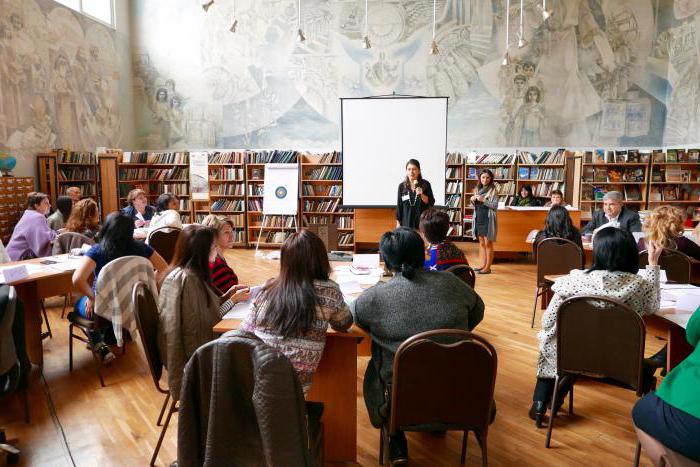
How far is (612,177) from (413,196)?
5339 mm

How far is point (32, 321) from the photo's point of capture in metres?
3.72

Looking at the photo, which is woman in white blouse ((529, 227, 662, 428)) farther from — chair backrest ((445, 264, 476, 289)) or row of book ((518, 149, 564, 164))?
row of book ((518, 149, 564, 164))

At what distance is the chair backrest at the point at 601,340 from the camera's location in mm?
2350

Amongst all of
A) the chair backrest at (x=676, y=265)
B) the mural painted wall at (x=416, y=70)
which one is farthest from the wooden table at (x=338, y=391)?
the mural painted wall at (x=416, y=70)

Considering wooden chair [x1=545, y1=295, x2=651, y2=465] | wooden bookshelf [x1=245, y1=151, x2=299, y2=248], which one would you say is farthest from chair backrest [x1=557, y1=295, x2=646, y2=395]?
wooden bookshelf [x1=245, y1=151, x2=299, y2=248]

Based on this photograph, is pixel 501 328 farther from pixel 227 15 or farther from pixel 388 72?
pixel 227 15

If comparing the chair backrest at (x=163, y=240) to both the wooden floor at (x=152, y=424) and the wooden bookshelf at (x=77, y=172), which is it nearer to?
the wooden floor at (x=152, y=424)

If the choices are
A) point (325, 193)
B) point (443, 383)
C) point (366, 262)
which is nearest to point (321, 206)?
point (325, 193)

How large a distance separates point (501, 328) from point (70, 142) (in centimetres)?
858

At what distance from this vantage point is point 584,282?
2.66 m

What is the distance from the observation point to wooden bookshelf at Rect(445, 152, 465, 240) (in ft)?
32.6

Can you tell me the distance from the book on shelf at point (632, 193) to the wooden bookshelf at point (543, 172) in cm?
127

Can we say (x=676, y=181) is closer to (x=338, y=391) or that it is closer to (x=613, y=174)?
(x=613, y=174)

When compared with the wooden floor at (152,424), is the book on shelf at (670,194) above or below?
above
